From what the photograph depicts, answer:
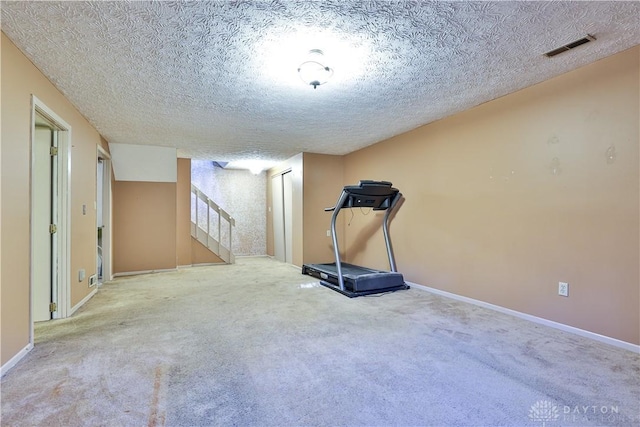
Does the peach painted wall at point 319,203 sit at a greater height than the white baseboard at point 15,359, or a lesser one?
greater

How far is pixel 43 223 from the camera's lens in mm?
3039

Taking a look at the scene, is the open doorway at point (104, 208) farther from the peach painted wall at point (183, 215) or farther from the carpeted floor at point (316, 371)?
the carpeted floor at point (316, 371)

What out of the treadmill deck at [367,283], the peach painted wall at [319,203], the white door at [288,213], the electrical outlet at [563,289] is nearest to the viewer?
the electrical outlet at [563,289]

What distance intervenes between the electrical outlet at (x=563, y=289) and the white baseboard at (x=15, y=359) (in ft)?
14.0

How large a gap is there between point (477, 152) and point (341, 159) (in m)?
3.15

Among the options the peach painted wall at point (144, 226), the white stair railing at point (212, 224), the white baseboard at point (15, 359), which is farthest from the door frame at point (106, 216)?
the white baseboard at point (15, 359)

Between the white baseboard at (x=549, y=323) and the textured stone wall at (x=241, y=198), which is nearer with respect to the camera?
the white baseboard at (x=549, y=323)

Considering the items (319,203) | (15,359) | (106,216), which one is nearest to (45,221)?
(15,359)

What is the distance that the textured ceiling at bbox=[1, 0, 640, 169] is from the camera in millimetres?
1905

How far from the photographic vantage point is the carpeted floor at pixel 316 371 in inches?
61.6

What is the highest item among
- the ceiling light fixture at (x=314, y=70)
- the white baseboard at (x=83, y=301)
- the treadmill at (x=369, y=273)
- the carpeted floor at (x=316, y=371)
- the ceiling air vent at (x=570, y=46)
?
the ceiling air vent at (x=570, y=46)

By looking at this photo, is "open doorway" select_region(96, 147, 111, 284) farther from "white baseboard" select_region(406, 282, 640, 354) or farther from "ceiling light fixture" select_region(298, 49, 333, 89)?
"white baseboard" select_region(406, 282, 640, 354)

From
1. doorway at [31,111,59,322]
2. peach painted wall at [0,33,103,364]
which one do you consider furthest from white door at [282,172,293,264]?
peach painted wall at [0,33,103,364]

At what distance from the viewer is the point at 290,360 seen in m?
2.15
